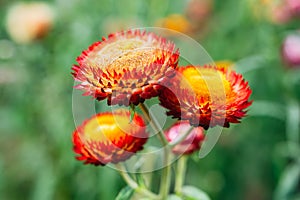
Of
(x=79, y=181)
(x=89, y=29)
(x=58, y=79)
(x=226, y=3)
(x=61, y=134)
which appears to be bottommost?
(x=79, y=181)

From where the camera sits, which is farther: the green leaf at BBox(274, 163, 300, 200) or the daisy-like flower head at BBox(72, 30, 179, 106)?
the green leaf at BBox(274, 163, 300, 200)

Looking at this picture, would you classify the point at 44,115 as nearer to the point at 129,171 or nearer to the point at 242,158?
the point at 242,158

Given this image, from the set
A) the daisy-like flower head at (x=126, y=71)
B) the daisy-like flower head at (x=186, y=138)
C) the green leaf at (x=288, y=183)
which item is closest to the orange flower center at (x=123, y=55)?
the daisy-like flower head at (x=126, y=71)

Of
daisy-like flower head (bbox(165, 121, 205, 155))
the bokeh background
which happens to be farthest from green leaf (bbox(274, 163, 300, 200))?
daisy-like flower head (bbox(165, 121, 205, 155))

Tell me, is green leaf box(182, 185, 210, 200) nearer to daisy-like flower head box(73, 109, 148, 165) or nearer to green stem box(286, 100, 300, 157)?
daisy-like flower head box(73, 109, 148, 165)

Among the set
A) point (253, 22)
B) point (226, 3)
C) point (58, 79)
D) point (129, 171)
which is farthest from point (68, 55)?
point (129, 171)

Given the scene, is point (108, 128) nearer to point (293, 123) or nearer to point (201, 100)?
point (201, 100)

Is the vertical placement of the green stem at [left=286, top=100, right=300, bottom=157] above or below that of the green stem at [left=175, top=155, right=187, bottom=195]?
above
